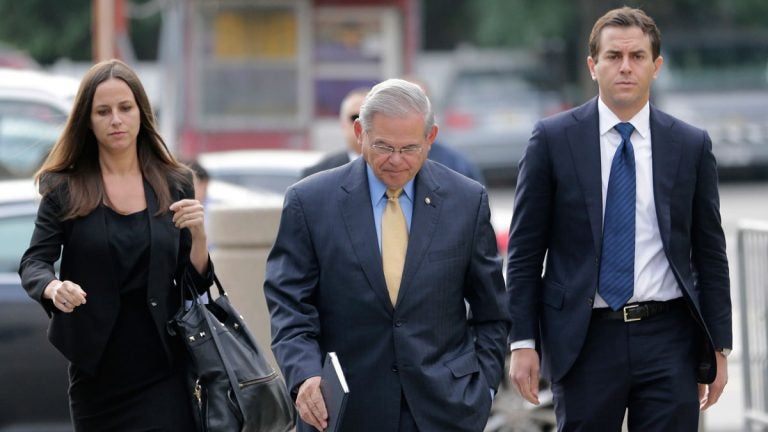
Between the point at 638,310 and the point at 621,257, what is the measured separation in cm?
19

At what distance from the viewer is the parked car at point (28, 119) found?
39.9 feet

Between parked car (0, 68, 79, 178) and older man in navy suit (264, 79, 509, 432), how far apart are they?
775cm

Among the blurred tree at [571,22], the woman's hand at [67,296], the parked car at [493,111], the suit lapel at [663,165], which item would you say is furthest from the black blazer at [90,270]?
the blurred tree at [571,22]

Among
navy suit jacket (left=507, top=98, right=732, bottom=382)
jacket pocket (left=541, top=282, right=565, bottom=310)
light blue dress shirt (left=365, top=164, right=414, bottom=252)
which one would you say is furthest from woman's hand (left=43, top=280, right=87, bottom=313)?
jacket pocket (left=541, top=282, right=565, bottom=310)

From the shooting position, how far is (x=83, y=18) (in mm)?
35531

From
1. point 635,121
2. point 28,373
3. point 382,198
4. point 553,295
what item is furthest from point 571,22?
point 382,198

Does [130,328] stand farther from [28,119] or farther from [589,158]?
[28,119]

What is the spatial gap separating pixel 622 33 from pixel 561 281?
35.1 inches

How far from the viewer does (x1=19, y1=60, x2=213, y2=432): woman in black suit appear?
16.6 ft

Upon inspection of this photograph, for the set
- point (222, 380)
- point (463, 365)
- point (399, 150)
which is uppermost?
point (399, 150)

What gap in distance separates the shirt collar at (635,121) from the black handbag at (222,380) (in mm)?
1473

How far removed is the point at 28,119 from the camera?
12.3m

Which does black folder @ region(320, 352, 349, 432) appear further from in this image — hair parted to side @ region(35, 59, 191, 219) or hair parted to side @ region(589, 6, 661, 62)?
hair parted to side @ region(589, 6, 661, 62)

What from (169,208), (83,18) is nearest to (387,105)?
(169,208)
